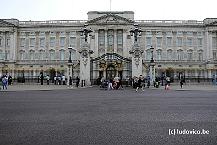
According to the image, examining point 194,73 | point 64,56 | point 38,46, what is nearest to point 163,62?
point 194,73

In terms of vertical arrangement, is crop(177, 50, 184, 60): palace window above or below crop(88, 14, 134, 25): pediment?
below

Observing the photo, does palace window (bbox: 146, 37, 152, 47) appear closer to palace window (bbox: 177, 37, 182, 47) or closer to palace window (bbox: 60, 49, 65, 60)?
palace window (bbox: 177, 37, 182, 47)

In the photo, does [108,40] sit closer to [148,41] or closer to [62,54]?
[148,41]

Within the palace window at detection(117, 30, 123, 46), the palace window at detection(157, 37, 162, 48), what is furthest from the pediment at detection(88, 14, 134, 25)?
the palace window at detection(157, 37, 162, 48)

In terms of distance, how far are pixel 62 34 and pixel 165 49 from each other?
2907cm

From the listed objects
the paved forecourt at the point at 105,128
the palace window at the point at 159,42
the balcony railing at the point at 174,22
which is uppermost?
the balcony railing at the point at 174,22

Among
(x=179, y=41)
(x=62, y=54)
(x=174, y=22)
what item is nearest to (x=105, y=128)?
(x=174, y=22)

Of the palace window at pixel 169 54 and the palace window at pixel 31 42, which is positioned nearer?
the palace window at pixel 169 54

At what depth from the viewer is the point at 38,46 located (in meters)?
91.4

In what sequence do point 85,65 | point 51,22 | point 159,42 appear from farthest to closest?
point 51,22 → point 159,42 → point 85,65

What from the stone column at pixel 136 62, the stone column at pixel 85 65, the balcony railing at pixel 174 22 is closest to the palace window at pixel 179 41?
the balcony railing at pixel 174 22

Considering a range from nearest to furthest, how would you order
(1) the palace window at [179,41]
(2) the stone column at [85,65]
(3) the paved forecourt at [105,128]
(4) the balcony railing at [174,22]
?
(3) the paved forecourt at [105,128], (2) the stone column at [85,65], (4) the balcony railing at [174,22], (1) the palace window at [179,41]

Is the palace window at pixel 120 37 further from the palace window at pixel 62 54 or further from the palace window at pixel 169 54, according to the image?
the palace window at pixel 62 54

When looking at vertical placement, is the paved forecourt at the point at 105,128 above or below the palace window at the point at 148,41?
below
